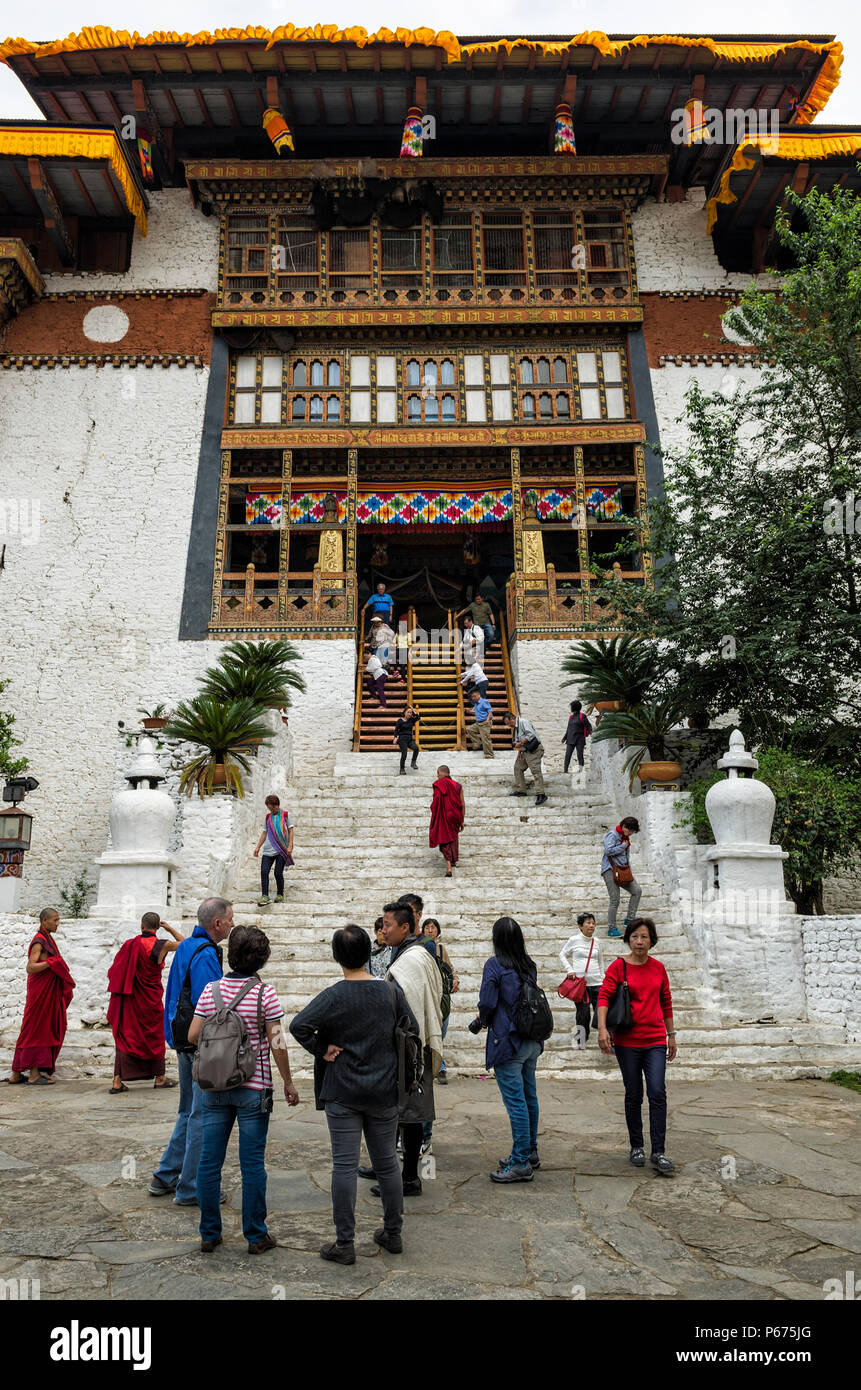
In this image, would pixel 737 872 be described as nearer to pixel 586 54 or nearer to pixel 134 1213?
pixel 134 1213

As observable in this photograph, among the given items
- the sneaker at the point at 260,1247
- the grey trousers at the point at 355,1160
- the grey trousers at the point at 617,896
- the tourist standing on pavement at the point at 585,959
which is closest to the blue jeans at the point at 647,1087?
the grey trousers at the point at 355,1160

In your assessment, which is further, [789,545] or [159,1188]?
[789,545]

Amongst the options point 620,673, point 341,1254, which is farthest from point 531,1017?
point 620,673

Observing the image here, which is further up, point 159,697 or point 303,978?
point 159,697

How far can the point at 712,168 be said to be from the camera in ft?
68.2

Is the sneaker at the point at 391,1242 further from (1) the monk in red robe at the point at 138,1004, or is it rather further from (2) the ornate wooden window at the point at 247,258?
(2) the ornate wooden window at the point at 247,258

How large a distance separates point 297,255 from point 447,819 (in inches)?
546

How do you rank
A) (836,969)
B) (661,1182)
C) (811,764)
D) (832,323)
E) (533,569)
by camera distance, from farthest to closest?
(533,569), (832,323), (811,764), (836,969), (661,1182)

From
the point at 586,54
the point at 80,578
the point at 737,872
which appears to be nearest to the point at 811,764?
the point at 737,872

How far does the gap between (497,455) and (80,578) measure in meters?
7.87

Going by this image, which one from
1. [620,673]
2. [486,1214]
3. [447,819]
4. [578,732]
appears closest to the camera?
[486,1214]

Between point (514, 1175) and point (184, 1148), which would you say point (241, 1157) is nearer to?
point (184, 1148)

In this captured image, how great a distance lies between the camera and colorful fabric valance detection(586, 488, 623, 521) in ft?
63.7

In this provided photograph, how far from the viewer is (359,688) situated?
1784 cm
